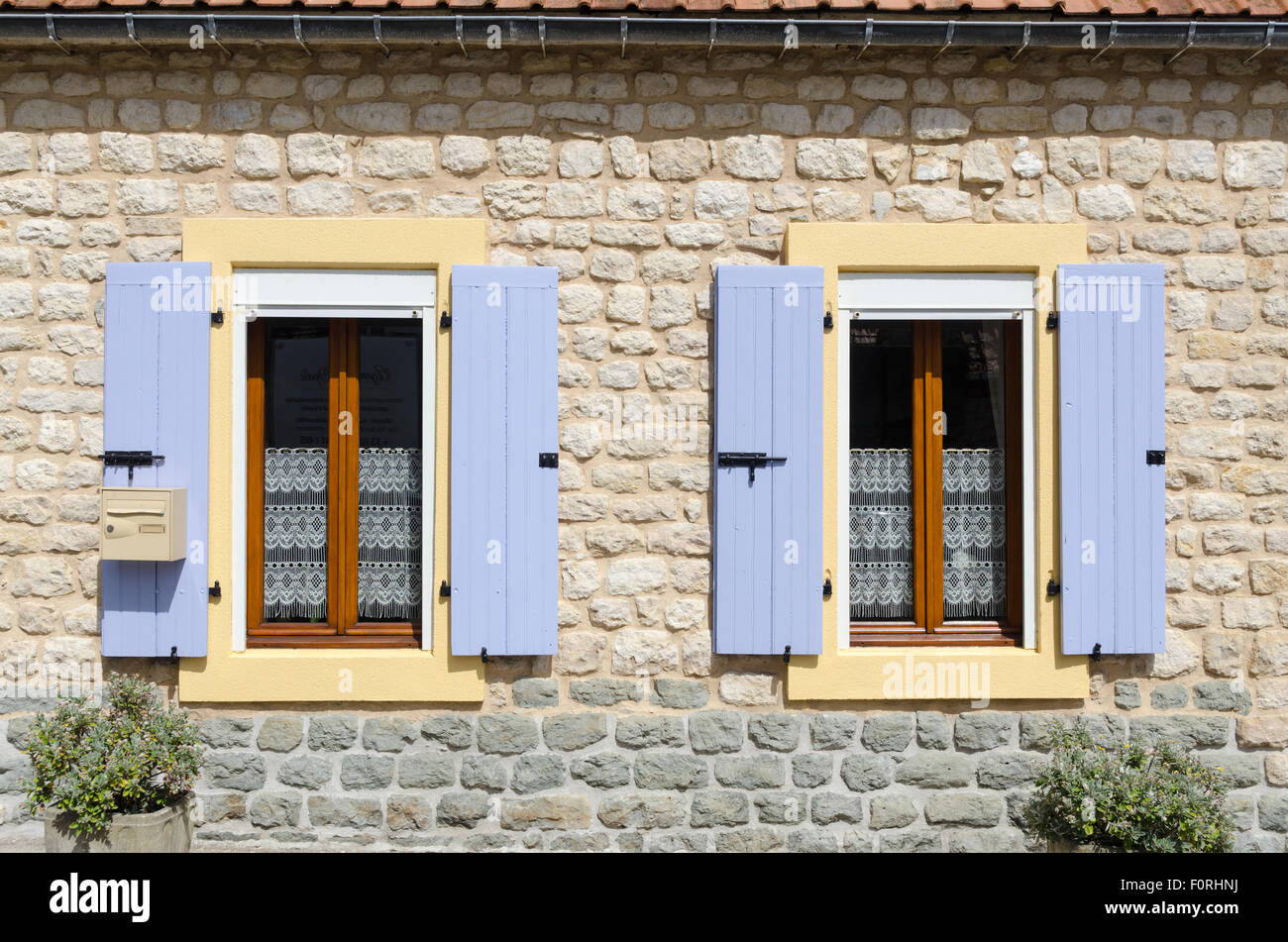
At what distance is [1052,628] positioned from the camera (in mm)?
4578

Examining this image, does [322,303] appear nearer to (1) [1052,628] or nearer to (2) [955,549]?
(2) [955,549]

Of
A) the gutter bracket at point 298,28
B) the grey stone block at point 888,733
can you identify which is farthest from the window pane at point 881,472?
the gutter bracket at point 298,28

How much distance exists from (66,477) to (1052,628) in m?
4.74

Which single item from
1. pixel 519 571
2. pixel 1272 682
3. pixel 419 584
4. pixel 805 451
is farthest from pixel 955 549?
pixel 419 584

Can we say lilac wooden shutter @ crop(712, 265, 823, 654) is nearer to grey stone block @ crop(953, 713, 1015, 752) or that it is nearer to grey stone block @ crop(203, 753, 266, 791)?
grey stone block @ crop(953, 713, 1015, 752)

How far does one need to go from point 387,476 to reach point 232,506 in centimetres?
72

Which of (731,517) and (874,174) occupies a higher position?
(874,174)

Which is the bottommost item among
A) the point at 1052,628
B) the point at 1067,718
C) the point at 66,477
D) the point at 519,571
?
the point at 1067,718

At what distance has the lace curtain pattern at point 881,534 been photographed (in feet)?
15.5

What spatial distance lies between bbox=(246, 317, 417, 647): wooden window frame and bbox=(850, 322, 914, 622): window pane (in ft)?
7.32

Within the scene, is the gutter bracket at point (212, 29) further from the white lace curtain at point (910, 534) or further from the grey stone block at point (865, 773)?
the grey stone block at point (865, 773)

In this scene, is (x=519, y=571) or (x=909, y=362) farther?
(x=909, y=362)

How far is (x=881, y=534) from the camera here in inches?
186

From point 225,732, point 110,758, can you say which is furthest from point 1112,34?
point 110,758
